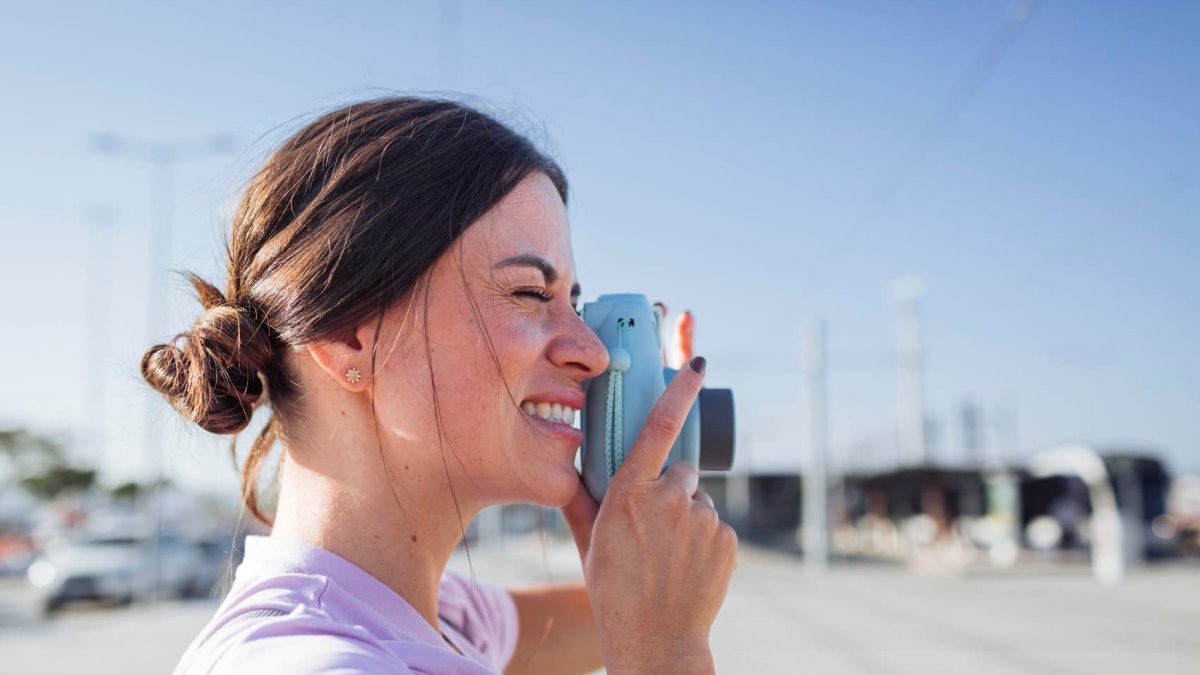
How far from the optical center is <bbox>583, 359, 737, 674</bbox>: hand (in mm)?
1234

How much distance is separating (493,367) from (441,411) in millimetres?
90

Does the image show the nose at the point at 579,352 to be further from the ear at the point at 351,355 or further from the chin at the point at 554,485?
the ear at the point at 351,355

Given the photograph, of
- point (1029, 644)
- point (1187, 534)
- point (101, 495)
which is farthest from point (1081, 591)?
point (101, 495)

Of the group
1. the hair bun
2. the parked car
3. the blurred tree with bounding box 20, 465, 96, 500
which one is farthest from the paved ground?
the blurred tree with bounding box 20, 465, 96, 500

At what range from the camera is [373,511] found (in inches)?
55.7

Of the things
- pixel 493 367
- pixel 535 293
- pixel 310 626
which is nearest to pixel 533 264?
pixel 535 293

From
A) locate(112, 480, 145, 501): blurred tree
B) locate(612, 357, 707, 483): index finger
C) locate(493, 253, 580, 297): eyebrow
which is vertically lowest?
locate(112, 480, 145, 501): blurred tree

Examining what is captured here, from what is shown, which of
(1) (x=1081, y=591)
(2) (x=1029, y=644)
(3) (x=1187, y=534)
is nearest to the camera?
(2) (x=1029, y=644)

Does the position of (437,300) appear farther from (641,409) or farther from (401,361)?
(641,409)

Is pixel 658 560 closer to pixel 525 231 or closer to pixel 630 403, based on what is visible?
pixel 630 403

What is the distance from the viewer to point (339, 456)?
1433 mm

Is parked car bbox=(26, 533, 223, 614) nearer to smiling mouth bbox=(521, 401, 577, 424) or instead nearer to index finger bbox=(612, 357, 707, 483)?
smiling mouth bbox=(521, 401, 577, 424)

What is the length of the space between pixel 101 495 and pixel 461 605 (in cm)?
5157

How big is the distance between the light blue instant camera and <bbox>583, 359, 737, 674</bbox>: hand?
0.30 ft
